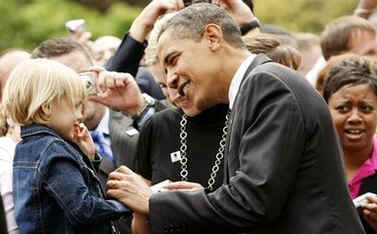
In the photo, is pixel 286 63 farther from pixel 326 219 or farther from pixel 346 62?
pixel 326 219

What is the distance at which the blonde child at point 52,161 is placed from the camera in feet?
16.3

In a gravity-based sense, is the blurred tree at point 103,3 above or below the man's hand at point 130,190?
below

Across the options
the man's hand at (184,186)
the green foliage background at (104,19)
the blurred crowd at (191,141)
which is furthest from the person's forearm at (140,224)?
the green foliage background at (104,19)

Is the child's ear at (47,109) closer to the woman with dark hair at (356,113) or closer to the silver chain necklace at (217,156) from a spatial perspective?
the silver chain necklace at (217,156)

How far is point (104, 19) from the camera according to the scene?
70.8ft

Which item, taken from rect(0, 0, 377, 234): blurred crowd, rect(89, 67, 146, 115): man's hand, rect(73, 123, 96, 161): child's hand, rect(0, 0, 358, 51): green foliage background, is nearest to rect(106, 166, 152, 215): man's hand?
rect(0, 0, 377, 234): blurred crowd

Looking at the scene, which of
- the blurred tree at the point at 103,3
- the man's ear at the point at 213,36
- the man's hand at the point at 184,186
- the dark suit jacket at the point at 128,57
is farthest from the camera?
the blurred tree at the point at 103,3

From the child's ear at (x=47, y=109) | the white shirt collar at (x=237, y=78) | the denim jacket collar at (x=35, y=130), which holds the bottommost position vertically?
the denim jacket collar at (x=35, y=130)

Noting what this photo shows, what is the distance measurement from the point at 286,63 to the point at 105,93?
40.9 inches

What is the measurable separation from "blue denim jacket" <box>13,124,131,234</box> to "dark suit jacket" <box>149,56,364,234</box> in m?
0.58

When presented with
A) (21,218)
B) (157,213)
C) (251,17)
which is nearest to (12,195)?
(21,218)

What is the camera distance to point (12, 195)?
5.27 metres

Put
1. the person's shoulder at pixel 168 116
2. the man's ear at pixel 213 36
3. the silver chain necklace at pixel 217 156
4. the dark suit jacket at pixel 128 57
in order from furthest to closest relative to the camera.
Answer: the dark suit jacket at pixel 128 57 → the person's shoulder at pixel 168 116 → the silver chain necklace at pixel 217 156 → the man's ear at pixel 213 36

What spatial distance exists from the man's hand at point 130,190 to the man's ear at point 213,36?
691 millimetres
